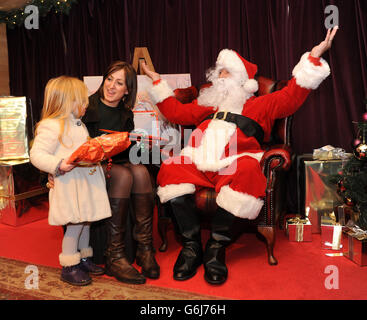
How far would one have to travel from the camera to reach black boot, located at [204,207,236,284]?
6.31 ft

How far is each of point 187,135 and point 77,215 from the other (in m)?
1.31

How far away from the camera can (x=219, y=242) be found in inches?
79.1

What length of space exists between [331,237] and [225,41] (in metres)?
1.97

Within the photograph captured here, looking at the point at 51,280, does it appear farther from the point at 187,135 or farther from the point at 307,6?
the point at 307,6

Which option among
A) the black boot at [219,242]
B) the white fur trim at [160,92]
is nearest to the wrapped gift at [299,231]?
the black boot at [219,242]

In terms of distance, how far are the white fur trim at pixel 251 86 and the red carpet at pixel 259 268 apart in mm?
1090

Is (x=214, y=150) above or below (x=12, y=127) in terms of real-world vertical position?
below

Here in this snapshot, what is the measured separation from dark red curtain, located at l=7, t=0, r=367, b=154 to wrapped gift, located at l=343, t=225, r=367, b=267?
106 centimetres

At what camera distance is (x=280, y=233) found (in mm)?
2691

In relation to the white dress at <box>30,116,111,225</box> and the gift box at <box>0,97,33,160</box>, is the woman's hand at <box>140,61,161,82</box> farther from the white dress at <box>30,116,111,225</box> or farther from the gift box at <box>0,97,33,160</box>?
the gift box at <box>0,97,33,160</box>

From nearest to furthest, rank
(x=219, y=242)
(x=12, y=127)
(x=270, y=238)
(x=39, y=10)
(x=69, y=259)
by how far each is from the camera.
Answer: (x=69, y=259) → (x=219, y=242) → (x=270, y=238) → (x=12, y=127) → (x=39, y=10)

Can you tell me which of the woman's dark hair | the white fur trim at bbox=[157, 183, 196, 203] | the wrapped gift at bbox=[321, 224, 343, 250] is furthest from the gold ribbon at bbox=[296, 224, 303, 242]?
the woman's dark hair

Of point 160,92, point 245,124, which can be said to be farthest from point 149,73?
point 245,124

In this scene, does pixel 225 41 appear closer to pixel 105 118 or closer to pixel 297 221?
pixel 105 118
